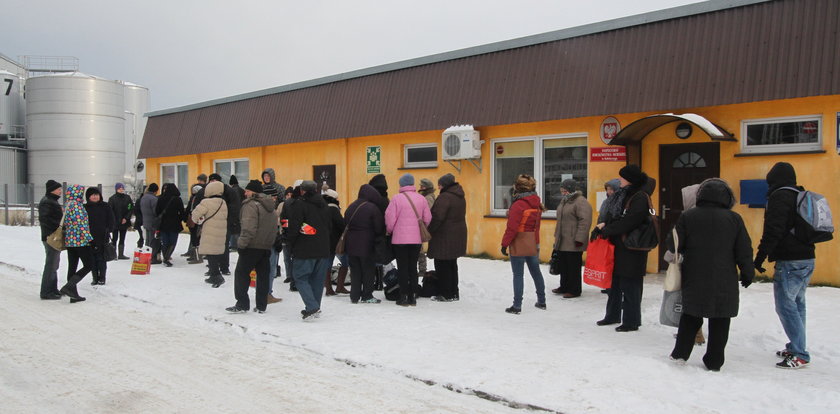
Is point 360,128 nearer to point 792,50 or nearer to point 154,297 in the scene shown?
point 154,297

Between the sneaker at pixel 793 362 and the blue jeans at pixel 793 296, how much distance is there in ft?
0.10

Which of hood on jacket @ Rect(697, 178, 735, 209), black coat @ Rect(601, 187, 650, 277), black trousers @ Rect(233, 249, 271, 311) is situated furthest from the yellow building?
black trousers @ Rect(233, 249, 271, 311)

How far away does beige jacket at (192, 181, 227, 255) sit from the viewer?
32.9ft

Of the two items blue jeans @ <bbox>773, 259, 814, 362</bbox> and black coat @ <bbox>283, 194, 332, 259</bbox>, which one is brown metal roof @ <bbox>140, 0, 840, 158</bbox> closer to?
blue jeans @ <bbox>773, 259, 814, 362</bbox>

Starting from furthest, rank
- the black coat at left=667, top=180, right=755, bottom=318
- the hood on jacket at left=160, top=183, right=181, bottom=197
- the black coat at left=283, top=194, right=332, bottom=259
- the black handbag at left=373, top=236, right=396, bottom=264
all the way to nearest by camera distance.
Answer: the hood on jacket at left=160, top=183, right=181, bottom=197
the black handbag at left=373, top=236, right=396, bottom=264
the black coat at left=283, top=194, right=332, bottom=259
the black coat at left=667, top=180, right=755, bottom=318

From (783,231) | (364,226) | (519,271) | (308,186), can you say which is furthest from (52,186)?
(783,231)

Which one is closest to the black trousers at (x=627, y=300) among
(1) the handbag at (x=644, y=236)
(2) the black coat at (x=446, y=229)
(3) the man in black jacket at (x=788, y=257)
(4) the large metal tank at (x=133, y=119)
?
(1) the handbag at (x=644, y=236)

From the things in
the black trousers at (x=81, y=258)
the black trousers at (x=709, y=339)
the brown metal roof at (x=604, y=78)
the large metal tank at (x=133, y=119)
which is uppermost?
the large metal tank at (x=133, y=119)

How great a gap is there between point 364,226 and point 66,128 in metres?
34.5

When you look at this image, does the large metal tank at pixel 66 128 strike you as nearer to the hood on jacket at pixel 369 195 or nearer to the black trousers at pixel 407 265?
the hood on jacket at pixel 369 195

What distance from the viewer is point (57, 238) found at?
927 cm

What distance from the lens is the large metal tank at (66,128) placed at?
3634 cm

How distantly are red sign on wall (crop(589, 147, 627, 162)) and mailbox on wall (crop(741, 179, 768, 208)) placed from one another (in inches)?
75.9

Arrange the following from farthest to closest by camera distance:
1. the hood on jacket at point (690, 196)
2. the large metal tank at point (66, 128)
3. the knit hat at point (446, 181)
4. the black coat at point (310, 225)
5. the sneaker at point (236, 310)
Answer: the large metal tank at point (66, 128), the knit hat at point (446, 181), the sneaker at point (236, 310), the black coat at point (310, 225), the hood on jacket at point (690, 196)
